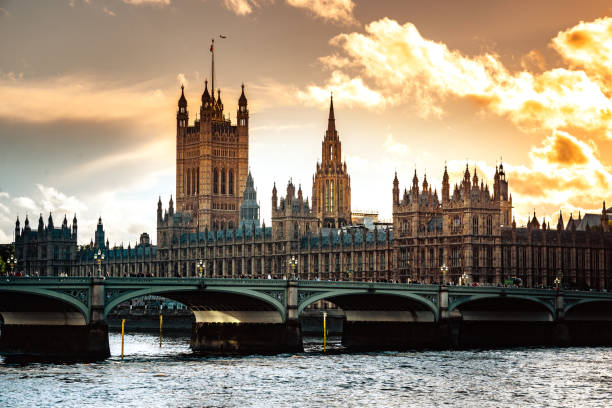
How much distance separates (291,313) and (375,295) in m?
10.7

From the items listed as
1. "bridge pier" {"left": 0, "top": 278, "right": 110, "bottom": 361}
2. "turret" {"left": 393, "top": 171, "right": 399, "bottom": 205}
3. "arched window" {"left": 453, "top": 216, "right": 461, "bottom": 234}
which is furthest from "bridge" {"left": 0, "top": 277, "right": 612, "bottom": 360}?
"turret" {"left": 393, "top": 171, "right": 399, "bottom": 205}

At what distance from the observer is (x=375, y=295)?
376ft

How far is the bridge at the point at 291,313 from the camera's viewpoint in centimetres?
9569

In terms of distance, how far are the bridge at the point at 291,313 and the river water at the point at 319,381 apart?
4.54 meters

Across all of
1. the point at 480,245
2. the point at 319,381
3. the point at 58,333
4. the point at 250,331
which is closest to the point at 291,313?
the point at 250,331

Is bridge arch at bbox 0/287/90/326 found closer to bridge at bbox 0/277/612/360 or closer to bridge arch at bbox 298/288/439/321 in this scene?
bridge at bbox 0/277/612/360

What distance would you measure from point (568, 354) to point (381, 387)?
110 ft

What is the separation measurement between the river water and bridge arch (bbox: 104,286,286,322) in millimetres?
4770

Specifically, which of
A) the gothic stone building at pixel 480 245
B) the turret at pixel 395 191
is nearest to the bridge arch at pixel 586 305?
the gothic stone building at pixel 480 245

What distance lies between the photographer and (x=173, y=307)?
19388 centimetres

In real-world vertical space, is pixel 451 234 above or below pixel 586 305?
above

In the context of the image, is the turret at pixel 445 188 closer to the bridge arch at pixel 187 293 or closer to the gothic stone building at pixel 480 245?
the gothic stone building at pixel 480 245

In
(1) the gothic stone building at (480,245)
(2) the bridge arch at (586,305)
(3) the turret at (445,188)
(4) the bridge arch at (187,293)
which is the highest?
(3) the turret at (445,188)

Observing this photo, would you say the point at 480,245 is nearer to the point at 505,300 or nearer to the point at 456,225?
the point at 456,225
